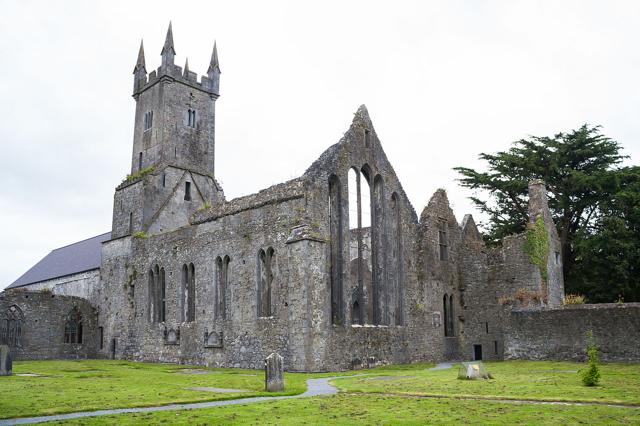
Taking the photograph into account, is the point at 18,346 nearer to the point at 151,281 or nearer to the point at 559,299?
the point at 151,281

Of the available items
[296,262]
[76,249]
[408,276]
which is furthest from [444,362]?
[76,249]

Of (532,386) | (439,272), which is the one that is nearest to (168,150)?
(439,272)

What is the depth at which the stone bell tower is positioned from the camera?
3928 cm

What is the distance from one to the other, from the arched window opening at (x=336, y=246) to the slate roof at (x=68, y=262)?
75.1 ft

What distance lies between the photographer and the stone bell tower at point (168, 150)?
129 ft

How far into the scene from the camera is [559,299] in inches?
A: 1292

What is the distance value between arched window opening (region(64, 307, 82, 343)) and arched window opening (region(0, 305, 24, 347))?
2890mm

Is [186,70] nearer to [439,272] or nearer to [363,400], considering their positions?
[439,272]

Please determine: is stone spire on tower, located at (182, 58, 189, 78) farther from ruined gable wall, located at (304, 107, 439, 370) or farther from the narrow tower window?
ruined gable wall, located at (304, 107, 439, 370)

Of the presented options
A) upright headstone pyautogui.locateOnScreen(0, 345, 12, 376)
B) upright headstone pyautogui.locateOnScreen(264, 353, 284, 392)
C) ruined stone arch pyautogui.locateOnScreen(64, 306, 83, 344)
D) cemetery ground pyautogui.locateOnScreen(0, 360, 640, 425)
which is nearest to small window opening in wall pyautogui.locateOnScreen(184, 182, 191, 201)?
ruined stone arch pyautogui.locateOnScreen(64, 306, 83, 344)

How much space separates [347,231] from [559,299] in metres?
13.9

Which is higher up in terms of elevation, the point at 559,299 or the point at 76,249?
the point at 76,249

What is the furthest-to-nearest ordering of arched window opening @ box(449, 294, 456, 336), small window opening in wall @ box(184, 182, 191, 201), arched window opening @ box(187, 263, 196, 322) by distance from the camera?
small window opening in wall @ box(184, 182, 191, 201) < arched window opening @ box(449, 294, 456, 336) < arched window opening @ box(187, 263, 196, 322)

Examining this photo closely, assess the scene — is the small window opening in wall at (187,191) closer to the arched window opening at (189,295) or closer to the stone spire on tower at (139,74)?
the stone spire on tower at (139,74)
